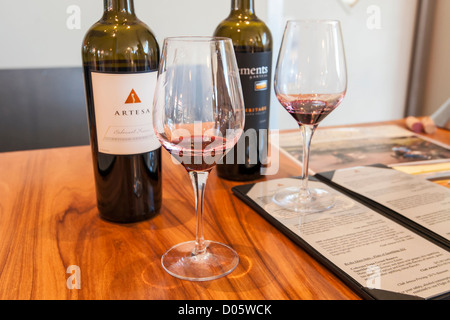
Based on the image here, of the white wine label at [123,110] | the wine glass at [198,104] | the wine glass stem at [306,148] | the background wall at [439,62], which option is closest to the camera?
the wine glass at [198,104]

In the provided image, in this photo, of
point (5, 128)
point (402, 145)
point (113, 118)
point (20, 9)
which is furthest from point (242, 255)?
point (20, 9)

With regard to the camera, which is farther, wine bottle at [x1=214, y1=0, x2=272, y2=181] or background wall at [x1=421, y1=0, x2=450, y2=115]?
background wall at [x1=421, y1=0, x2=450, y2=115]

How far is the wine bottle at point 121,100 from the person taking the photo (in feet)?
1.82

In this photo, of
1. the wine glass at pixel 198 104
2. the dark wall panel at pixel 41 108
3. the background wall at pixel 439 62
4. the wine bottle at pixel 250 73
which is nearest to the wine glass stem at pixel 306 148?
the wine bottle at pixel 250 73

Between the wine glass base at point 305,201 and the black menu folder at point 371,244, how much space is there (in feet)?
0.04

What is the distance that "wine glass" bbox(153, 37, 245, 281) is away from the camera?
44 centimetres

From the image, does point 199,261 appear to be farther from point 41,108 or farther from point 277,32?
point 277,32

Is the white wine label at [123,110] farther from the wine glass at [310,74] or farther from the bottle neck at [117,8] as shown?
the wine glass at [310,74]

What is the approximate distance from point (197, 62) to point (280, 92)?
235mm

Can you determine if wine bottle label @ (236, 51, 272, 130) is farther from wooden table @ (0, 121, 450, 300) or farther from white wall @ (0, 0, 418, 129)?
white wall @ (0, 0, 418, 129)

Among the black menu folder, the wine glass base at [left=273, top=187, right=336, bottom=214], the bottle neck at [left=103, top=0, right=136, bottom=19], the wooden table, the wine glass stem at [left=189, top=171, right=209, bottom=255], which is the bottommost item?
the wooden table

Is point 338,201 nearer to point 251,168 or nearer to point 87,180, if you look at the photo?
point 251,168

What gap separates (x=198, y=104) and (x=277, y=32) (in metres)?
1.92

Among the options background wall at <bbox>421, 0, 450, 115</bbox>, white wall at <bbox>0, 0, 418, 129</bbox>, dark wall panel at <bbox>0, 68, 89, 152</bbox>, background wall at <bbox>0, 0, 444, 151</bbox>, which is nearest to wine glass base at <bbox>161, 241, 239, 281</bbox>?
dark wall panel at <bbox>0, 68, 89, 152</bbox>
